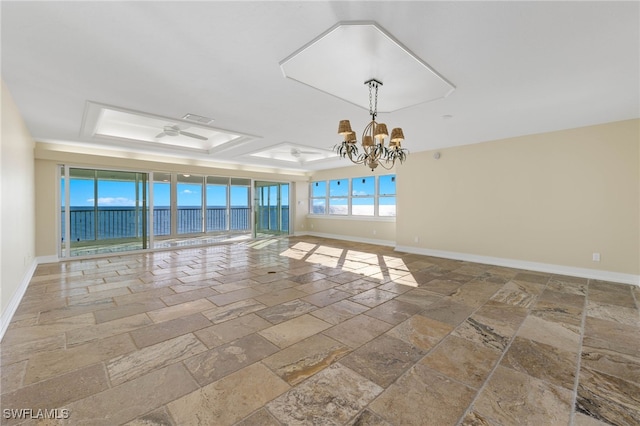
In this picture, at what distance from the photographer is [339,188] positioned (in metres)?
9.26

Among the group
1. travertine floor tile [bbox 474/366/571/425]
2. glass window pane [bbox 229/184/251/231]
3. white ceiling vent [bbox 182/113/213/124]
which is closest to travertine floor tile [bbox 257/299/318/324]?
travertine floor tile [bbox 474/366/571/425]

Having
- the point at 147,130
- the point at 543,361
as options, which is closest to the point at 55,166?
the point at 147,130

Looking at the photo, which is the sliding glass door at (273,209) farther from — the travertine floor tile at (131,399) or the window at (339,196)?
the travertine floor tile at (131,399)

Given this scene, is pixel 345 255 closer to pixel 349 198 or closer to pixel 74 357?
pixel 349 198

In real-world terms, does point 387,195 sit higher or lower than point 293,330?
higher

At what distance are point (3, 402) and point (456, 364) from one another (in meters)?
2.92

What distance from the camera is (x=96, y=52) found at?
7.66 feet

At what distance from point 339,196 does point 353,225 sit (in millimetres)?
1195

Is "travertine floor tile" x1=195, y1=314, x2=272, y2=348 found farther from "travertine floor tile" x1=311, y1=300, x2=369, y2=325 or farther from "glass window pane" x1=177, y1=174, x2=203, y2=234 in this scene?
"glass window pane" x1=177, y1=174, x2=203, y2=234

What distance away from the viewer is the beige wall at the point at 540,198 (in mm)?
4121

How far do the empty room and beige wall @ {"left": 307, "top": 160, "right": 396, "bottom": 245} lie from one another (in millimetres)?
1641

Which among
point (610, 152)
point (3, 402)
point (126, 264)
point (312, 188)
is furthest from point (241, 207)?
point (610, 152)

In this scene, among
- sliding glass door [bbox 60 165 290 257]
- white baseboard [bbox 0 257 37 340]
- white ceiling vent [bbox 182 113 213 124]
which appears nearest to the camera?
white baseboard [bbox 0 257 37 340]

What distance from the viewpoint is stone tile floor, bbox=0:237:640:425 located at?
5.16ft
